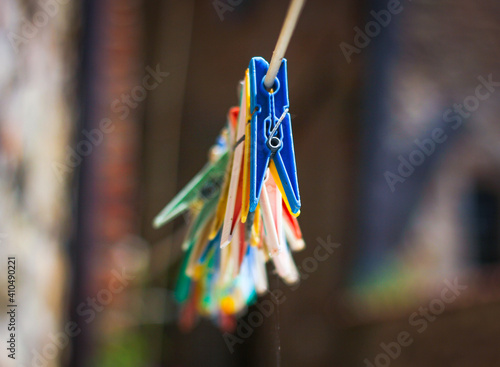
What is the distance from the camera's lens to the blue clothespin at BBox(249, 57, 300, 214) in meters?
0.49

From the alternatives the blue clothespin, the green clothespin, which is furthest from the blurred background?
the blue clothespin

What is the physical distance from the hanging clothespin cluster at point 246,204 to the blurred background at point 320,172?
79 cm

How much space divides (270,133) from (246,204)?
8 centimetres

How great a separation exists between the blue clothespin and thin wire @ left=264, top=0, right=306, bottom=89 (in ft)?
0.04

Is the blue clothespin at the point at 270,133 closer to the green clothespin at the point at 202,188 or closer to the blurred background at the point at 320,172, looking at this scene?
the green clothespin at the point at 202,188

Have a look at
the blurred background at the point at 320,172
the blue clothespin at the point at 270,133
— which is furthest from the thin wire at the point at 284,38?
the blurred background at the point at 320,172

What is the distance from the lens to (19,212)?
999mm

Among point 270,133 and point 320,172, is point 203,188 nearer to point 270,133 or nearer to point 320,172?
point 270,133

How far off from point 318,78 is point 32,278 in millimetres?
1170

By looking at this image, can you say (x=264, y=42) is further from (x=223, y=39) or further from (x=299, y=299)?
(x=299, y=299)

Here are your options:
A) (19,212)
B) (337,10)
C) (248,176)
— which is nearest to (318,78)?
(337,10)

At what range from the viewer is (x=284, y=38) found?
44cm

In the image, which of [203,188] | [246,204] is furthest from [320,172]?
[246,204]

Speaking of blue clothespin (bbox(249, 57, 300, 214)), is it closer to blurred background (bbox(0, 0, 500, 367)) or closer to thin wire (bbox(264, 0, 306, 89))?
thin wire (bbox(264, 0, 306, 89))
